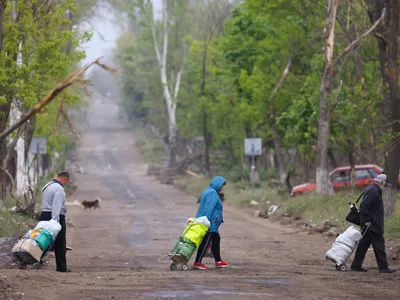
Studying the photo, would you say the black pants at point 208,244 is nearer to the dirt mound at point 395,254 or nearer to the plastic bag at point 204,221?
the plastic bag at point 204,221

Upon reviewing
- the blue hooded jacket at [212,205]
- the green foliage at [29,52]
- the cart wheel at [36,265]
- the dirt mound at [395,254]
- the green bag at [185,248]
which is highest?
the green foliage at [29,52]

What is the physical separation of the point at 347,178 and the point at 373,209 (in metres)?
23.7

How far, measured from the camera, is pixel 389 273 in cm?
1583

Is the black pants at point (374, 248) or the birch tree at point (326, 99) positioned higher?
the birch tree at point (326, 99)

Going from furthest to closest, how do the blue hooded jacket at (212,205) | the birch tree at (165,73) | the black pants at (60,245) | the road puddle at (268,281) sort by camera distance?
1. the birch tree at (165,73)
2. the blue hooded jacket at (212,205)
3. the black pants at (60,245)
4. the road puddle at (268,281)

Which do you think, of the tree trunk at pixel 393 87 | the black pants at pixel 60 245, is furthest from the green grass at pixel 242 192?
the black pants at pixel 60 245

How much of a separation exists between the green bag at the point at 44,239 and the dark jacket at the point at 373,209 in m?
5.66

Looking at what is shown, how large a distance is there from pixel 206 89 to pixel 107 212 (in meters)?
23.3

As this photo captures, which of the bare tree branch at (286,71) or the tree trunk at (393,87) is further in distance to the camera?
the bare tree branch at (286,71)

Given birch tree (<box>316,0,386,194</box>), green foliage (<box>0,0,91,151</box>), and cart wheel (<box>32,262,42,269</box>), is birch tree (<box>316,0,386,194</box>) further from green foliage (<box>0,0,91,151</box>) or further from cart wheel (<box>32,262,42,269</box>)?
cart wheel (<box>32,262,42,269</box>)

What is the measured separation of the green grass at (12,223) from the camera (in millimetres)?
20500

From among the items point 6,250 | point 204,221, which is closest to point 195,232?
point 204,221

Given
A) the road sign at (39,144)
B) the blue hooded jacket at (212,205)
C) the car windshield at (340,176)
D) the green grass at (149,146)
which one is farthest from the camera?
the green grass at (149,146)

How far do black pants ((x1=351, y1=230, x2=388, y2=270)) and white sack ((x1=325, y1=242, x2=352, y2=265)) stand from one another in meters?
0.23
